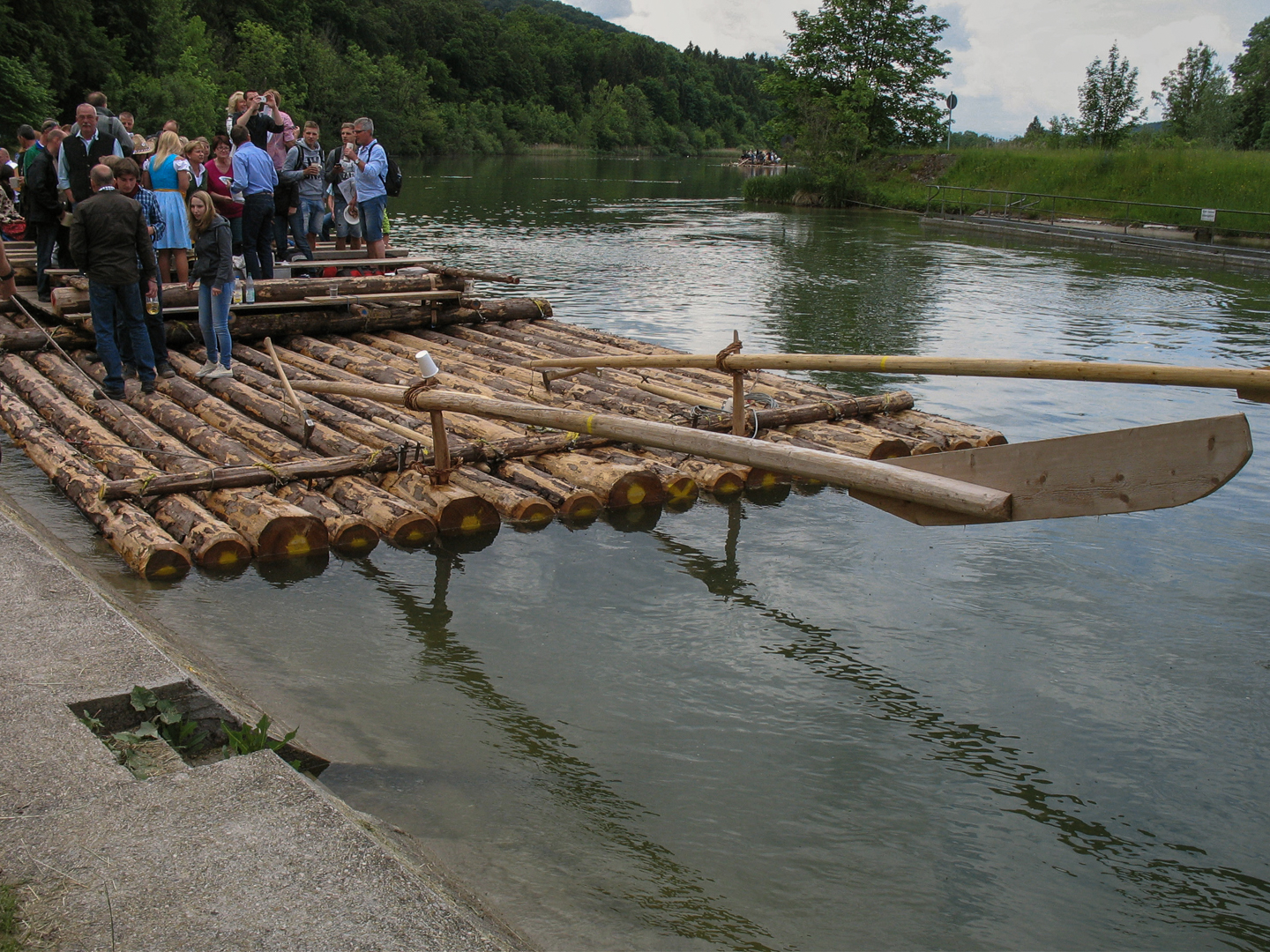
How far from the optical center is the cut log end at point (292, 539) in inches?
287

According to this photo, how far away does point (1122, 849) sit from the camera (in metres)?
4.70

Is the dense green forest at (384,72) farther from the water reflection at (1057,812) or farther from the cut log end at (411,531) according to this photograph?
the water reflection at (1057,812)

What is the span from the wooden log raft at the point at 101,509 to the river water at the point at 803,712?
0.21 meters

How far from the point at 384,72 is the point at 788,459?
336 ft

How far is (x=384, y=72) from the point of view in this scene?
97.8 meters

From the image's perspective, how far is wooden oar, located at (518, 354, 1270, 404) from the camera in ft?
17.6

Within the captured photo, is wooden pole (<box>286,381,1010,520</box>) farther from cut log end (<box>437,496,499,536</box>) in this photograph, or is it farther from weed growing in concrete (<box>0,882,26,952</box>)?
weed growing in concrete (<box>0,882,26,952</box>)

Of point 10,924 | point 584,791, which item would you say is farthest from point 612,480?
point 10,924

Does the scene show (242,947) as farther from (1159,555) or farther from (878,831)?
→ (1159,555)

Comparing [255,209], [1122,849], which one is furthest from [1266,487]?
[255,209]

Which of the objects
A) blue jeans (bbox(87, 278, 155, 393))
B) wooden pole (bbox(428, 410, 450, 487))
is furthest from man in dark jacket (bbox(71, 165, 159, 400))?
wooden pole (bbox(428, 410, 450, 487))

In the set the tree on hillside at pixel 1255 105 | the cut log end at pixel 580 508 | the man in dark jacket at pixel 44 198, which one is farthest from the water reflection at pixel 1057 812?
the tree on hillside at pixel 1255 105

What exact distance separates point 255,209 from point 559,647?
8884 mm

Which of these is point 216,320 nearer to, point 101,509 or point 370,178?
point 101,509
